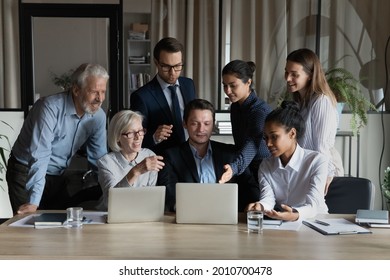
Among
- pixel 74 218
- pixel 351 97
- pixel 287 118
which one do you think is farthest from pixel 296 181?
pixel 351 97

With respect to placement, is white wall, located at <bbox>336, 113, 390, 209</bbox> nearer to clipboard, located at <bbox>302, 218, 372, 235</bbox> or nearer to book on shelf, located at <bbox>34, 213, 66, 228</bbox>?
clipboard, located at <bbox>302, 218, 372, 235</bbox>

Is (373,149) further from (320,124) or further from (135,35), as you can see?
(320,124)

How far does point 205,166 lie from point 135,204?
678mm

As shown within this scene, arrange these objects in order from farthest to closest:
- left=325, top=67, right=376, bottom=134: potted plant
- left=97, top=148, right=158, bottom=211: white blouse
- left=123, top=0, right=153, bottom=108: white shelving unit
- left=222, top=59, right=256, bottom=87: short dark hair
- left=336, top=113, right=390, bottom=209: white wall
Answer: left=123, top=0, right=153, bottom=108: white shelving unit < left=336, top=113, right=390, bottom=209: white wall < left=325, top=67, right=376, bottom=134: potted plant < left=222, top=59, right=256, bottom=87: short dark hair < left=97, top=148, right=158, bottom=211: white blouse

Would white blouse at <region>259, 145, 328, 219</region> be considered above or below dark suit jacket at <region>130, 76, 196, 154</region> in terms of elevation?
below

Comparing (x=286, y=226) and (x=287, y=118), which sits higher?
(x=287, y=118)

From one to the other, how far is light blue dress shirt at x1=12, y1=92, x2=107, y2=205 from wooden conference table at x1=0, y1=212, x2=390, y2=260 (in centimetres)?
49

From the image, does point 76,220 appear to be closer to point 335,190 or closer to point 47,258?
point 47,258

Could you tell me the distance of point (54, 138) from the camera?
298 cm

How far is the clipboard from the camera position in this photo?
2.22 meters

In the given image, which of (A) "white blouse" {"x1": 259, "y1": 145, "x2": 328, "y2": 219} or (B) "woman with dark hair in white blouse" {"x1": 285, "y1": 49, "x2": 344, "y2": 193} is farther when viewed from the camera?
(B) "woman with dark hair in white blouse" {"x1": 285, "y1": 49, "x2": 344, "y2": 193}

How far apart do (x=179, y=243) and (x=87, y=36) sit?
14.3 ft

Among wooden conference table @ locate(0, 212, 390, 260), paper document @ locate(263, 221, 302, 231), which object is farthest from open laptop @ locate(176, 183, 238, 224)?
paper document @ locate(263, 221, 302, 231)

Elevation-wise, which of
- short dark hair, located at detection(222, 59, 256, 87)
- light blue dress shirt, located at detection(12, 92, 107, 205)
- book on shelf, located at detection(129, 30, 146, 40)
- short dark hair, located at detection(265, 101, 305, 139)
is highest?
book on shelf, located at detection(129, 30, 146, 40)
